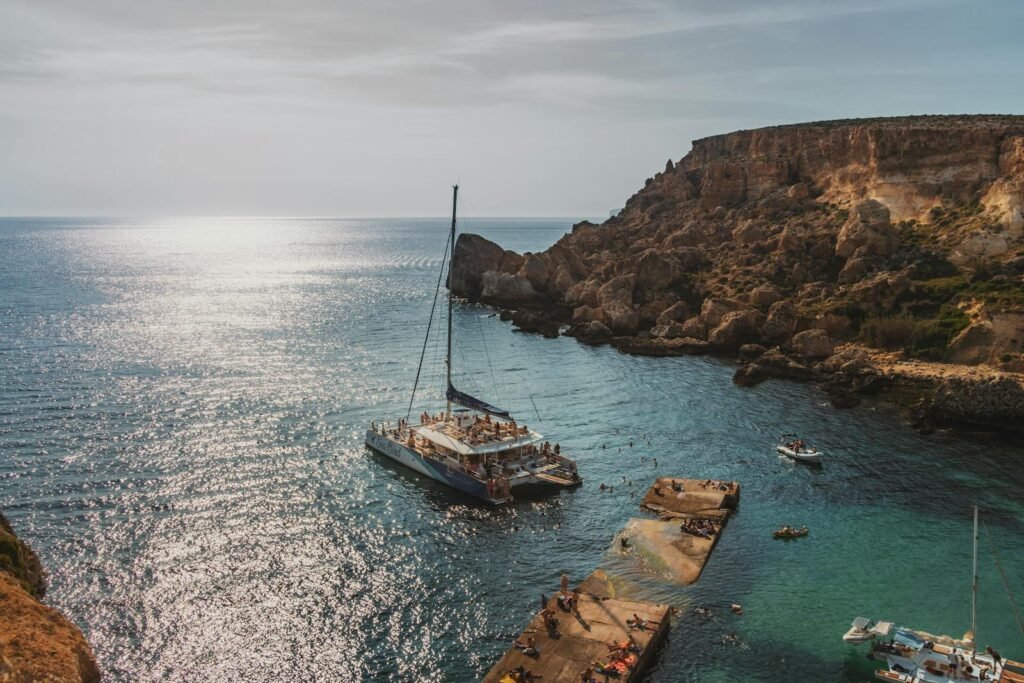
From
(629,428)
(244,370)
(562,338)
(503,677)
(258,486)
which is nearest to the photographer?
(503,677)

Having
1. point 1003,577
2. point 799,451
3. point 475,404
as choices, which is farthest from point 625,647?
point 799,451

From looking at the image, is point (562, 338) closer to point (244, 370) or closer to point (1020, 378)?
point (244, 370)

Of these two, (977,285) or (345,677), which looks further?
(977,285)

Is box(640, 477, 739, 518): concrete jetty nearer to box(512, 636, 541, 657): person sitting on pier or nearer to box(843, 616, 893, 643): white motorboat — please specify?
box(843, 616, 893, 643): white motorboat

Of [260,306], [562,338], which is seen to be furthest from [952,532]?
[260,306]

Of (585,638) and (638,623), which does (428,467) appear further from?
(638,623)

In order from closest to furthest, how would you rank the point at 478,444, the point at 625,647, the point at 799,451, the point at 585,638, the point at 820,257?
the point at 625,647
the point at 585,638
the point at 478,444
the point at 799,451
the point at 820,257

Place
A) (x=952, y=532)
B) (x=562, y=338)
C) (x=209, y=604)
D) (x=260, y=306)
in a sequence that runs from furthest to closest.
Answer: (x=260, y=306) < (x=562, y=338) < (x=952, y=532) < (x=209, y=604)
